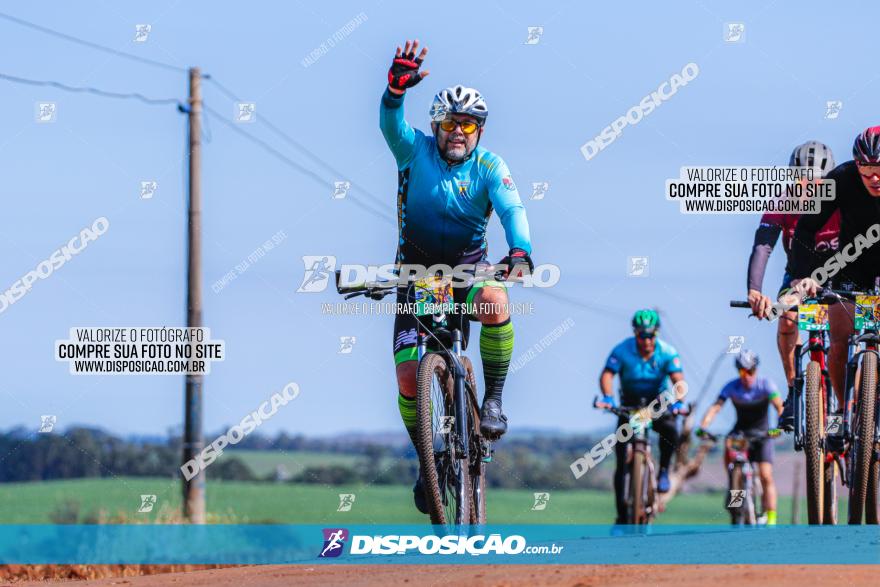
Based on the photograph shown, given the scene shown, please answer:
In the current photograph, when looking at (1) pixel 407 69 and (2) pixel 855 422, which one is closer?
(1) pixel 407 69

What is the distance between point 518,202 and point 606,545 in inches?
118

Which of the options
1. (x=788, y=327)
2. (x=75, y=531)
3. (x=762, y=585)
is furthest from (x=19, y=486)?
(x=762, y=585)

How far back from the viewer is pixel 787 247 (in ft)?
47.6

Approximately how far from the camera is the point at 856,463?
41.9 ft

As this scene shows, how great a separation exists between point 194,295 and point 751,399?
731 centimetres

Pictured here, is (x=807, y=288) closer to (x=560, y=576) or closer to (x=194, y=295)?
(x=560, y=576)

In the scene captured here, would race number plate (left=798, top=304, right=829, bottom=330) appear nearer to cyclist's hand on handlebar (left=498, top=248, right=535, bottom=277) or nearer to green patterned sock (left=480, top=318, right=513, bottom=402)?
green patterned sock (left=480, top=318, right=513, bottom=402)

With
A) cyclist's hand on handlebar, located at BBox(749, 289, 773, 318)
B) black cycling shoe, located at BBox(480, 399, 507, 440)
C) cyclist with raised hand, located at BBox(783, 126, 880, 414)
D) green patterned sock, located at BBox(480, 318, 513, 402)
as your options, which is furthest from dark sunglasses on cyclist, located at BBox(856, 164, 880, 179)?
black cycling shoe, located at BBox(480, 399, 507, 440)

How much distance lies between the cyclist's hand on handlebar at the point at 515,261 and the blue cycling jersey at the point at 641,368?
5.73m

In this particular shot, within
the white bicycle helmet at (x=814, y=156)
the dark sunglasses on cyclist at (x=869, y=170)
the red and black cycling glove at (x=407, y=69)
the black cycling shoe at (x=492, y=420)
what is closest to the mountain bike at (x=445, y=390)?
the black cycling shoe at (x=492, y=420)

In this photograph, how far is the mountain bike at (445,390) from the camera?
463 inches

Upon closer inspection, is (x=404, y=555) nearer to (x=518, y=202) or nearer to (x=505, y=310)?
(x=505, y=310)

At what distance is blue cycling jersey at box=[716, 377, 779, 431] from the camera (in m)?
19.3

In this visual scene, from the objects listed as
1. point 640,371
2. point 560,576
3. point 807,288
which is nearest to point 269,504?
point 640,371
